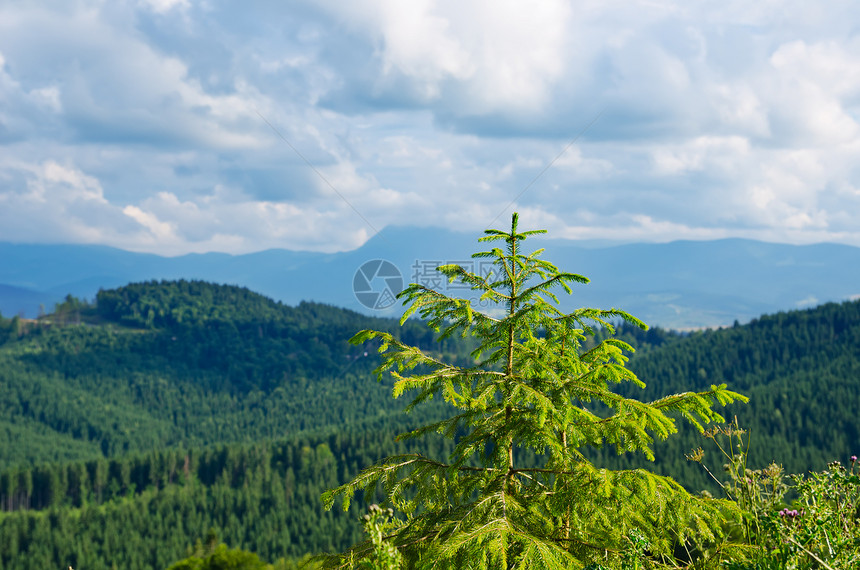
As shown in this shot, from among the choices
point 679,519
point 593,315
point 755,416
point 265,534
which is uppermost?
point 593,315

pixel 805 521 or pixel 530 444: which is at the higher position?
pixel 530 444

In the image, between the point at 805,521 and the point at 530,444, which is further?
the point at 530,444

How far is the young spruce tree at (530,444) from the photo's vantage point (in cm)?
609

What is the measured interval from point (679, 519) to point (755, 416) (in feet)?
540

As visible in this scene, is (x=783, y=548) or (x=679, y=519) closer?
(x=783, y=548)

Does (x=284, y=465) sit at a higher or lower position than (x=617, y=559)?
lower

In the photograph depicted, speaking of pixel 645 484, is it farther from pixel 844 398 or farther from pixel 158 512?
pixel 844 398

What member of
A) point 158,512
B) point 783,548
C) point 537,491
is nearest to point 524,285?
point 537,491

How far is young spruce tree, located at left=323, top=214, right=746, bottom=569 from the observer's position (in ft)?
20.0

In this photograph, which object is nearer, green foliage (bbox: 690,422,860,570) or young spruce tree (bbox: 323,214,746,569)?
green foliage (bbox: 690,422,860,570)

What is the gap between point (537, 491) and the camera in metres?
7.25

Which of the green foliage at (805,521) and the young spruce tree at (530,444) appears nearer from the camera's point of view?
the green foliage at (805,521)

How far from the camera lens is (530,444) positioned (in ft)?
23.7

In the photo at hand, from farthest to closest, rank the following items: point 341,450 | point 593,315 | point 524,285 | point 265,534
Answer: point 341,450 < point 265,534 < point 524,285 < point 593,315
